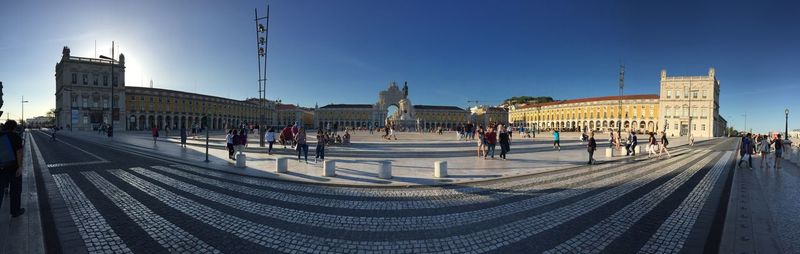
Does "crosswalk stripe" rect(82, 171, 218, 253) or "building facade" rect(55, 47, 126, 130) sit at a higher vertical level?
"building facade" rect(55, 47, 126, 130)

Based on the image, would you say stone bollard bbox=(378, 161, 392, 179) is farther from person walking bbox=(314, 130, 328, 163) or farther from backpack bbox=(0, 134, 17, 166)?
backpack bbox=(0, 134, 17, 166)

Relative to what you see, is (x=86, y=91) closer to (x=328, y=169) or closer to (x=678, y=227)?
(x=328, y=169)

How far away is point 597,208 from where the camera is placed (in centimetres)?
576

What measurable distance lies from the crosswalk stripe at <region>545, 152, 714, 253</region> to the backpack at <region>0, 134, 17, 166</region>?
8251mm

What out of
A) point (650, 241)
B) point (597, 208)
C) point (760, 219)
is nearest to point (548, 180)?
point (597, 208)

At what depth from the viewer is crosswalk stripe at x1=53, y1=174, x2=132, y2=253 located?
12.7 feet

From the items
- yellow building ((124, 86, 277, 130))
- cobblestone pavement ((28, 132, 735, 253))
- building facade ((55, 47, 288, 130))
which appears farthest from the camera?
yellow building ((124, 86, 277, 130))

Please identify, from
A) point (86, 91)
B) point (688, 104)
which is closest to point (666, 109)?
point (688, 104)

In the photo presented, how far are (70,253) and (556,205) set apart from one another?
7.38 metres

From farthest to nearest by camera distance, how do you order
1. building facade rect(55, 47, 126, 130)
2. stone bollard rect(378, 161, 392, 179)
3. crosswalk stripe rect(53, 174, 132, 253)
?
building facade rect(55, 47, 126, 130)
stone bollard rect(378, 161, 392, 179)
crosswalk stripe rect(53, 174, 132, 253)

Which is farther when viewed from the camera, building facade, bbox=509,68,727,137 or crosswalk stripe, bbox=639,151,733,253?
building facade, bbox=509,68,727,137

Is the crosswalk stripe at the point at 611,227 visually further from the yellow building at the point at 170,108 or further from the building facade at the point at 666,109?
the yellow building at the point at 170,108

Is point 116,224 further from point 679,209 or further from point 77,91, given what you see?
point 77,91

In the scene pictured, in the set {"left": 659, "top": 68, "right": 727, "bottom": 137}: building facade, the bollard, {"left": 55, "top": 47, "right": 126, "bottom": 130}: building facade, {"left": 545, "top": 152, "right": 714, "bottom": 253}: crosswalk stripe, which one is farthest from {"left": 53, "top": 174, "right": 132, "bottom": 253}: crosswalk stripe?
{"left": 659, "top": 68, "right": 727, "bottom": 137}: building facade
